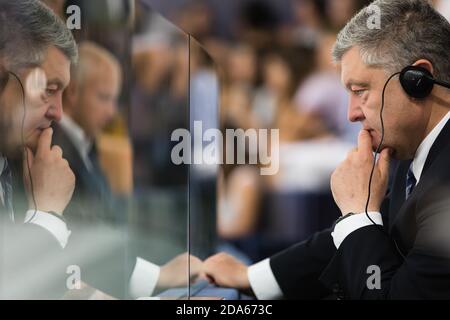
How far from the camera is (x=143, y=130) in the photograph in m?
1.53

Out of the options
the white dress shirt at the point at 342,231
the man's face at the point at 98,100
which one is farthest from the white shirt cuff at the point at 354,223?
the man's face at the point at 98,100

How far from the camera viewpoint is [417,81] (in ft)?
5.17

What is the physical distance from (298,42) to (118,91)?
18.7 inches

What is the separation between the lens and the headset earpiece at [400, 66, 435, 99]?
157 centimetres

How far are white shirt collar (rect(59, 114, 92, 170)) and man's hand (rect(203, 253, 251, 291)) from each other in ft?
1.28

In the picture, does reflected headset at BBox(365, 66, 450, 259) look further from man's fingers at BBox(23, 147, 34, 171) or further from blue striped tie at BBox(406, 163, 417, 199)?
man's fingers at BBox(23, 147, 34, 171)

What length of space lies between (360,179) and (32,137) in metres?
0.70

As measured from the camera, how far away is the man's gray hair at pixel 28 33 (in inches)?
63.5

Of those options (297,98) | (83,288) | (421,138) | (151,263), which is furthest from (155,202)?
(421,138)

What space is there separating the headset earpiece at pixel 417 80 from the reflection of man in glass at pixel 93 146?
589 millimetres

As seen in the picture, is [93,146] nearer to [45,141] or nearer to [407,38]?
[45,141]

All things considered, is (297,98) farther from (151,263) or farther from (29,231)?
(29,231)

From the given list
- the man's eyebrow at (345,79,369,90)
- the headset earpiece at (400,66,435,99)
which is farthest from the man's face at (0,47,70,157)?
the headset earpiece at (400,66,435,99)

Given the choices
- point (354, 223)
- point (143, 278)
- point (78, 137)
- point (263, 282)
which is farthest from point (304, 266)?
point (78, 137)
